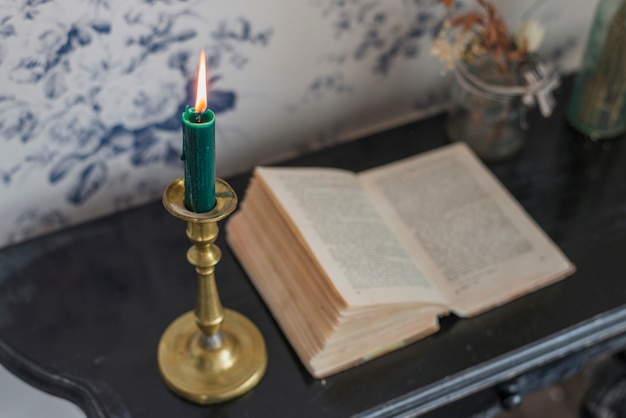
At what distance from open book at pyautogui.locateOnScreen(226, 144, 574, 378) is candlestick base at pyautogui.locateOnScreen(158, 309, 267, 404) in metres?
0.05

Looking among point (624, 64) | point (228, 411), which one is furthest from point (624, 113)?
point (228, 411)

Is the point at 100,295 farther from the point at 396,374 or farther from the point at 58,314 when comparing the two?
the point at 396,374

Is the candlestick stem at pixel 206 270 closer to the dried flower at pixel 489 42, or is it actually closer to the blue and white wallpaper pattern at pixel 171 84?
the blue and white wallpaper pattern at pixel 171 84

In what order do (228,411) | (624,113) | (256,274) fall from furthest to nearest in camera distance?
(624,113) → (256,274) → (228,411)

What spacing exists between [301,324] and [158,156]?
28 centimetres

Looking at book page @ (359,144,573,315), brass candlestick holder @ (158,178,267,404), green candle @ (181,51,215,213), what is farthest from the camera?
book page @ (359,144,573,315)

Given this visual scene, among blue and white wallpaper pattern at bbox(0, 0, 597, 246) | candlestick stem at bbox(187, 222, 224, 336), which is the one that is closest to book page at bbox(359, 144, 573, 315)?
blue and white wallpaper pattern at bbox(0, 0, 597, 246)

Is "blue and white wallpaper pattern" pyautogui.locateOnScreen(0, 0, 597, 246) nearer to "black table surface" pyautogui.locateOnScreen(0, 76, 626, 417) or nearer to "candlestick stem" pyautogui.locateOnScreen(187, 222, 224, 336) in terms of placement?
"black table surface" pyautogui.locateOnScreen(0, 76, 626, 417)

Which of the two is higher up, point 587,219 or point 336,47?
point 336,47

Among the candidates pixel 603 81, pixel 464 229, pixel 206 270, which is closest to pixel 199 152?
pixel 206 270

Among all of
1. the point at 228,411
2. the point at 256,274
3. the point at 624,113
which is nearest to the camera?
the point at 228,411

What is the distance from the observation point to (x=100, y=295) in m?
0.83

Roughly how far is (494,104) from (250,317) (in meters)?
0.39

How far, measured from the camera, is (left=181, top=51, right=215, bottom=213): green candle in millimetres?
546
